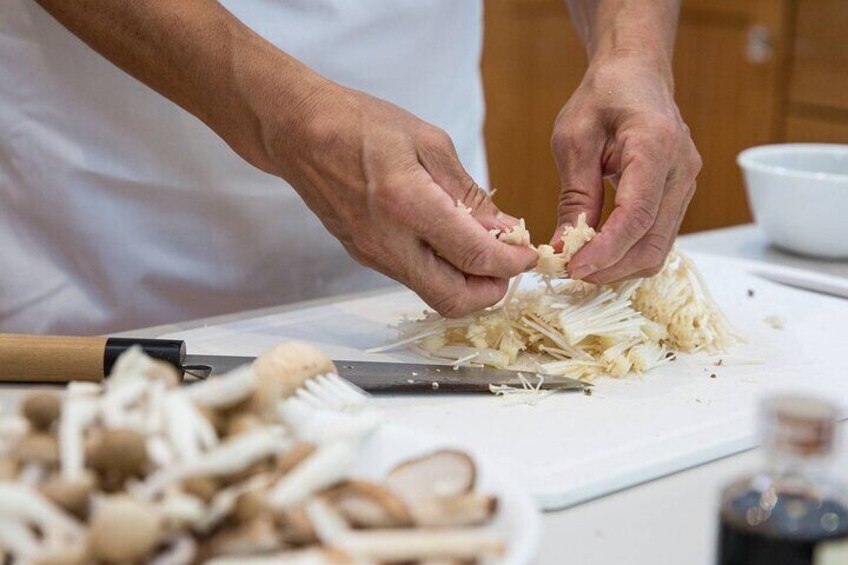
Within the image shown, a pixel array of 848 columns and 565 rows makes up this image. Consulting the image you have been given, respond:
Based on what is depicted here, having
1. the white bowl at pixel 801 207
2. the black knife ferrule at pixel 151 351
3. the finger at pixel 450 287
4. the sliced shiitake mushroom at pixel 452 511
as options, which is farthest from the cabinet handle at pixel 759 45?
the sliced shiitake mushroom at pixel 452 511

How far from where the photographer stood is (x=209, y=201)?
1665 mm

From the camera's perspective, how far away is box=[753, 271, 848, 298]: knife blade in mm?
1601

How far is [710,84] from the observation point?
12.0 ft

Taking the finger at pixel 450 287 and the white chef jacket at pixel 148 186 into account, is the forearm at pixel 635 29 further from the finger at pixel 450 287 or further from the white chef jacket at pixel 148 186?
the finger at pixel 450 287

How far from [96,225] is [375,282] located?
0.43 metres

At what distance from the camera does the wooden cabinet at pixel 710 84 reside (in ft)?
11.0

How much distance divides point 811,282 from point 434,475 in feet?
3.26

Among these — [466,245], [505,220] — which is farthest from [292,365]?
[505,220]

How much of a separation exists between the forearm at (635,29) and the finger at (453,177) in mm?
351

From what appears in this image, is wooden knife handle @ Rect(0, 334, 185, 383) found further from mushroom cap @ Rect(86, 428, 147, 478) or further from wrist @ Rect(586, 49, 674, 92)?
wrist @ Rect(586, 49, 674, 92)

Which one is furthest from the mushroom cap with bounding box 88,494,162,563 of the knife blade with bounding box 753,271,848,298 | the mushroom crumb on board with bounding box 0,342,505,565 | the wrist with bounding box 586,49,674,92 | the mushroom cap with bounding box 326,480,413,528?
the knife blade with bounding box 753,271,848,298

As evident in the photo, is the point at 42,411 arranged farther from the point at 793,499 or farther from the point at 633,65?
the point at 633,65

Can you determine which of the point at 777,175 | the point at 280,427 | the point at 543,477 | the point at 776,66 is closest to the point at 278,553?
the point at 280,427

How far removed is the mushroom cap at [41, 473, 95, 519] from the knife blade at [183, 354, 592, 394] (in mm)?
499
